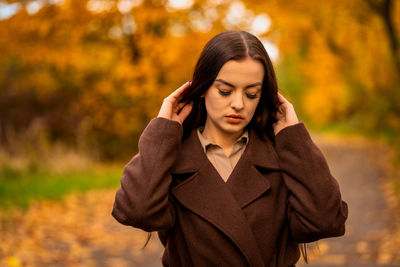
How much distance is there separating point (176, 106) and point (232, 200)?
51 cm

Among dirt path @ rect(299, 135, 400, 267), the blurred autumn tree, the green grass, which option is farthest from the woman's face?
the blurred autumn tree

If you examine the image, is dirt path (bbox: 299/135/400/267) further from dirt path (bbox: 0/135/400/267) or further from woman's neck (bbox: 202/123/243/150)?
woman's neck (bbox: 202/123/243/150)

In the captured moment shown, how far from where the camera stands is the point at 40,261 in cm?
465

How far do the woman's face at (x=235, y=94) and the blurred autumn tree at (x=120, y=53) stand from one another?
7.28 meters

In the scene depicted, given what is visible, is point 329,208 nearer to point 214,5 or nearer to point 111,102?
point 214,5

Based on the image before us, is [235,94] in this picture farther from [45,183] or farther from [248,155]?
[45,183]

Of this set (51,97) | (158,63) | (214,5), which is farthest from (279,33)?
(51,97)

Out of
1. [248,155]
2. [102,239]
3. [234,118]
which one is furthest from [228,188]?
[102,239]

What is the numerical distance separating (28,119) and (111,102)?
2.14 meters

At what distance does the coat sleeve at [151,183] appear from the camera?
1.68 m

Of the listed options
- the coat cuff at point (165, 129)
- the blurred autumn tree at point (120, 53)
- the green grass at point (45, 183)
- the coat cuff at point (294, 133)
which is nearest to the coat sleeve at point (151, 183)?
the coat cuff at point (165, 129)

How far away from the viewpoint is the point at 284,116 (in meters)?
1.93

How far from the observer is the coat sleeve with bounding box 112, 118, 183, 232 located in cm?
168

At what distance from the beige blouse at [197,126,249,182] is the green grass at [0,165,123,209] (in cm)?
536
